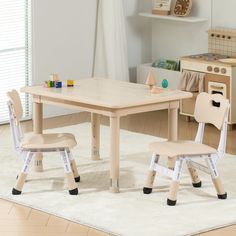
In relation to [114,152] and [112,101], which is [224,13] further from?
[114,152]

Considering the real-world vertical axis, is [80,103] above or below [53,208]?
above

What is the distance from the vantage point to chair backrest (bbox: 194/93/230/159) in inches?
249

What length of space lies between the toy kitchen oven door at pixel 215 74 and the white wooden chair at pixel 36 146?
2465mm

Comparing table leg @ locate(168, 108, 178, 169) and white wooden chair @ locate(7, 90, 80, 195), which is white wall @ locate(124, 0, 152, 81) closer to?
table leg @ locate(168, 108, 178, 169)

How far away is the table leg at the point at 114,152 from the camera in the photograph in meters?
6.36

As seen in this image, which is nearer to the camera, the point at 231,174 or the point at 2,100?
the point at 231,174

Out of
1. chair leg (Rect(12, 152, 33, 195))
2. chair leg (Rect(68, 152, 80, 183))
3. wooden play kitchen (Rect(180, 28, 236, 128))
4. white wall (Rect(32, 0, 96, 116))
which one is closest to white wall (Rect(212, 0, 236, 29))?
wooden play kitchen (Rect(180, 28, 236, 128))

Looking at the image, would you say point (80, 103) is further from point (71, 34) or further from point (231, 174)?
point (71, 34)

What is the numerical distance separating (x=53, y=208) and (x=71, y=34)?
3711 mm

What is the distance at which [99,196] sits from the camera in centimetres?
633

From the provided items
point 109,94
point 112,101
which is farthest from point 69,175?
point 109,94

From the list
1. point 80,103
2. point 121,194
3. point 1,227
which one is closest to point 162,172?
point 121,194

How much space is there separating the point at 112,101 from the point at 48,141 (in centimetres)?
59

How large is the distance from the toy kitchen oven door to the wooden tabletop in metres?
1.74
